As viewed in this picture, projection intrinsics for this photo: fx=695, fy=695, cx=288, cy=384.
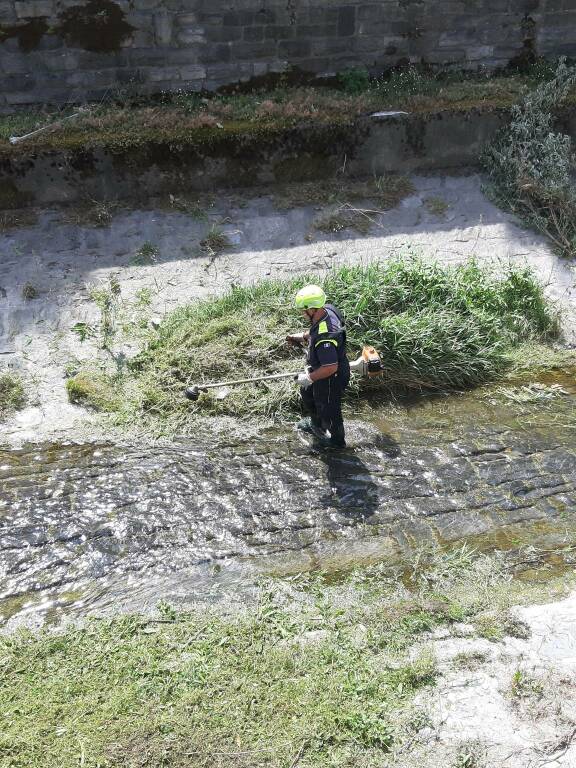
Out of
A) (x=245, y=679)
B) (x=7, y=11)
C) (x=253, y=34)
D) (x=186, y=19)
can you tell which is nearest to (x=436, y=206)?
(x=253, y=34)

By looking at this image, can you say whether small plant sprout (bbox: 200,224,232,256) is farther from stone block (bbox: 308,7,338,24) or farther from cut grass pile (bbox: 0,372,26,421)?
stone block (bbox: 308,7,338,24)

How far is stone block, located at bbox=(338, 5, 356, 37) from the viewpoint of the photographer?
8672 mm

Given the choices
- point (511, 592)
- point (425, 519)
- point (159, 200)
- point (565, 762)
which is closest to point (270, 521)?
point (425, 519)

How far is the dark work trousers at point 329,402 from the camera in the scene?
18.5 feet

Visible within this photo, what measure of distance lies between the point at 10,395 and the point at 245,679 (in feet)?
11.0

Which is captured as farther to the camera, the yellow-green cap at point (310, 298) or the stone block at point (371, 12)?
the stone block at point (371, 12)

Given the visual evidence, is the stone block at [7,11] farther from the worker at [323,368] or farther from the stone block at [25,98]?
the worker at [323,368]

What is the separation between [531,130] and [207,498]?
6.48 metres

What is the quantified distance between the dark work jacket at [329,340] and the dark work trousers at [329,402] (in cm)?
7

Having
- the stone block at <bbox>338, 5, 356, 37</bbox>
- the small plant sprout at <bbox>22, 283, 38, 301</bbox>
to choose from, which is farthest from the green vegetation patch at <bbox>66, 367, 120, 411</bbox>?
the stone block at <bbox>338, 5, 356, 37</bbox>

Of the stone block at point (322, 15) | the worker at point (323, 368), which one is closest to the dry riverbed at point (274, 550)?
the worker at point (323, 368)

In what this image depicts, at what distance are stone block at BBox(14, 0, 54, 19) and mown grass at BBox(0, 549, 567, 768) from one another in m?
6.77

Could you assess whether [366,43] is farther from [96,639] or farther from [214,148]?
[96,639]

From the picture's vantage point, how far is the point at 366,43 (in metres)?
9.02
